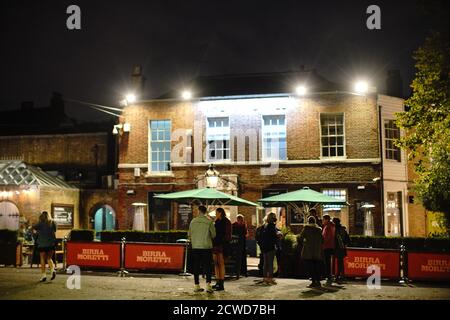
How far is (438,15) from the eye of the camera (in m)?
16.1

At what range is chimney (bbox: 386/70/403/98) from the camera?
83.0 ft

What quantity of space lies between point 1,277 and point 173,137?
11.1 metres

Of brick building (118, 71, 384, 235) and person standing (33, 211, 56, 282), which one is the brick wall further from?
person standing (33, 211, 56, 282)

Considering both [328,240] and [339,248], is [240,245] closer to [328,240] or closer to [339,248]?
[328,240]

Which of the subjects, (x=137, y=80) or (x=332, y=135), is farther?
(x=137, y=80)

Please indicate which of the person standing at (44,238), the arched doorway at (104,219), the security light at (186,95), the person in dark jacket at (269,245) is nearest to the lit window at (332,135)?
the security light at (186,95)

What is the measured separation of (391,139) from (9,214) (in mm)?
18415

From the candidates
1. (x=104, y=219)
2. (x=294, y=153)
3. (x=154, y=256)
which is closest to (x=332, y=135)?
(x=294, y=153)

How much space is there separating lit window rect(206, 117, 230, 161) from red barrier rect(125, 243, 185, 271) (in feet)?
28.5

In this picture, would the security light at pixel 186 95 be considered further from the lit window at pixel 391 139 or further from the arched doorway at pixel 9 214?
the arched doorway at pixel 9 214

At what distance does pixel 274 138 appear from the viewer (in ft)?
74.7

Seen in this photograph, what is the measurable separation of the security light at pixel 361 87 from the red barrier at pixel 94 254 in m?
12.5

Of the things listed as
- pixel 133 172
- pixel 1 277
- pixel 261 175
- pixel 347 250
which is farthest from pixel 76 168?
pixel 347 250
